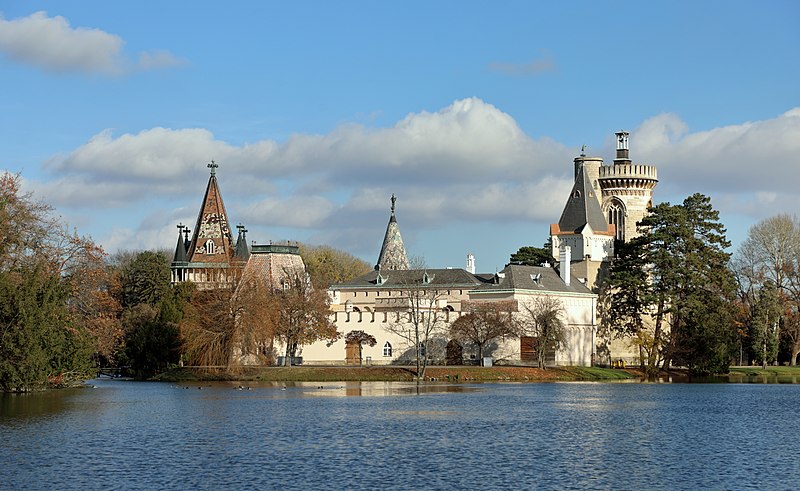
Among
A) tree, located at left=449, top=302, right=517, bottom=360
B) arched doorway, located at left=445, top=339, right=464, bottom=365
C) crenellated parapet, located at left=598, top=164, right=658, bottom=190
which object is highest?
crenellated parapet, located at left=598, top=164, right=658, bottom=190

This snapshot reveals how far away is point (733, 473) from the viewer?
93.9 feet

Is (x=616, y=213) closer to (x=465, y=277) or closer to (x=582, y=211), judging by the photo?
(x=582, y=211)

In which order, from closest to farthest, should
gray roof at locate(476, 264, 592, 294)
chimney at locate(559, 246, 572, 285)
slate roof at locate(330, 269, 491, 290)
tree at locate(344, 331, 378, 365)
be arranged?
1. tree at locate(344, 331, 378, 365)
2. gray roof at locate(476, 264, 592, 294)
3. slate roof at locate(330, 269, 491, 290)
4. chimney at locate(559, 246, 572, 285)

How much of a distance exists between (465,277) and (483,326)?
8836 mm

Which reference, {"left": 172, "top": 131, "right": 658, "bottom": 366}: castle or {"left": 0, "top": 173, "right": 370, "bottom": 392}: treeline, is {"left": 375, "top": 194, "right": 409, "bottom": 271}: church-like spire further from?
{"left": 0, "top": 173, "right": 370, "bottom": 392}: treeline

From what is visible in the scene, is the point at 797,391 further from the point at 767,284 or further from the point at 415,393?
the point at 767,284

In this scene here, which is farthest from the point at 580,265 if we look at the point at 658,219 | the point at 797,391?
the point at 797,391

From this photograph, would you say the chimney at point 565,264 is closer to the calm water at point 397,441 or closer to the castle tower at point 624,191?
the castle tower at point 624,191

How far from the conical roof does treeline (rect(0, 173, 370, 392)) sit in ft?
20.4

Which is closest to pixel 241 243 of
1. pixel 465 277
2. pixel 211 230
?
pixel 211 230

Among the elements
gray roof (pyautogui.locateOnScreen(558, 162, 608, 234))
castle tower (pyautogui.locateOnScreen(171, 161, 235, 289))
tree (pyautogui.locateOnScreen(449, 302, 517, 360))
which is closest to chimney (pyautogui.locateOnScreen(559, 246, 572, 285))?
gray roof (pyautogui.locateOnScreen(558, 162, 608, 234))

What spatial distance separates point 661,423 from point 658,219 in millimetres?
44847

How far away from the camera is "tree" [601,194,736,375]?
77.9 m

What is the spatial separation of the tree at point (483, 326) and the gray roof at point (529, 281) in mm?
3768
